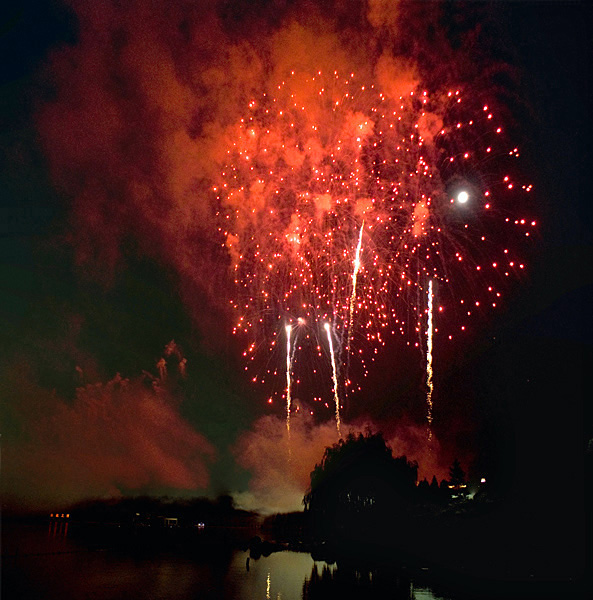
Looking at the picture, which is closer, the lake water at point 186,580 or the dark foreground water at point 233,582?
the dark foreground water at point 233,582

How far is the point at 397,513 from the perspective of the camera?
5812cm

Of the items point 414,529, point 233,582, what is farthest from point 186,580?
point 414,529

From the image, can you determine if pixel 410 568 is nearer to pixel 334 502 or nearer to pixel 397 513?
pixel 397 513

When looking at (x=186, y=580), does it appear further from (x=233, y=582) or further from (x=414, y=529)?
(x=414, y=529)

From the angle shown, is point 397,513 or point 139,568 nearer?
point 139,568

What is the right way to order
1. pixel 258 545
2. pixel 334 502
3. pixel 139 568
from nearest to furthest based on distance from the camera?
pixel 139 568
pixel 258 545
pixel 334 502

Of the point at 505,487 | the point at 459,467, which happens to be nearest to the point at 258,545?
the point at 459,467

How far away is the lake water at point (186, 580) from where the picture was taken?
30.5m

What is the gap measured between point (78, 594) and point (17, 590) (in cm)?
462

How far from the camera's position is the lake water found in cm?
→ 3045

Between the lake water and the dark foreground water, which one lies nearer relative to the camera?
the dark foreground water

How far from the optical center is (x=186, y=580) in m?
39.9

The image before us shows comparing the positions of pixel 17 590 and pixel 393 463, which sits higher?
pixel 393 463

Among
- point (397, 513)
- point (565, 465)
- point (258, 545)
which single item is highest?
point (565, 465)
